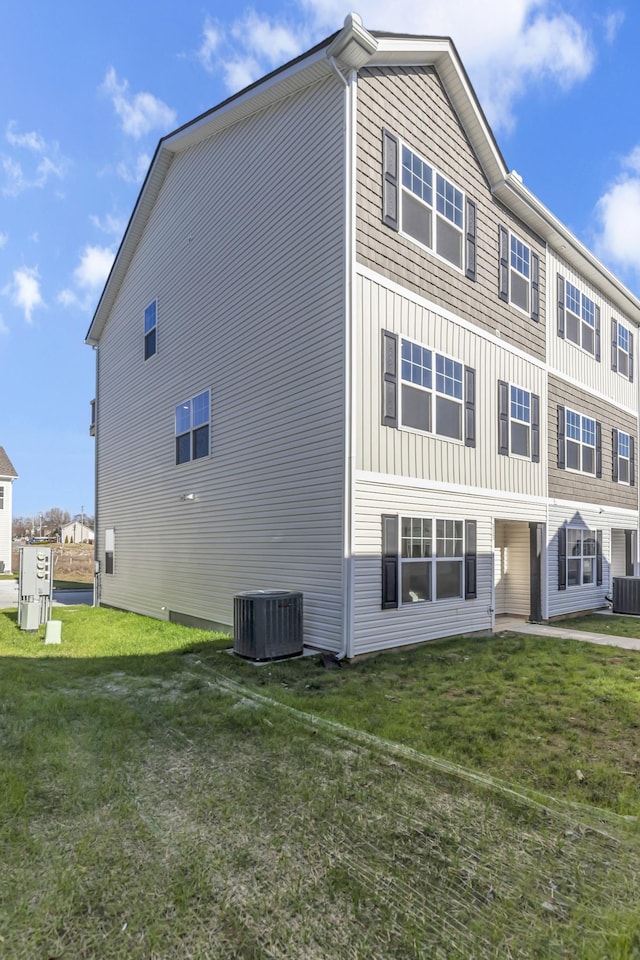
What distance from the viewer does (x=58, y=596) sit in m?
22.0

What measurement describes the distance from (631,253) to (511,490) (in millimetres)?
15729

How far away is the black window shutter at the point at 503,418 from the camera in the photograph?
1168cm

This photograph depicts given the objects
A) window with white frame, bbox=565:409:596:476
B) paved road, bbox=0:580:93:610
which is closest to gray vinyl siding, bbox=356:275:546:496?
window with white frame, bbox=565:409:596:476

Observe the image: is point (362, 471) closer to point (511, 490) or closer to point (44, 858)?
point (511, 490)

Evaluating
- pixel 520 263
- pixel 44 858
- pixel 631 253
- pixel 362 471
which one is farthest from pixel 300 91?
pixel 631 253

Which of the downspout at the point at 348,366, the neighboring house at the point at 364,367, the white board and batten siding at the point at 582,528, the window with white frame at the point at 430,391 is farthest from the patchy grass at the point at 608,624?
the downspout at the point at 348,366

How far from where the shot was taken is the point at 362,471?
8.52m

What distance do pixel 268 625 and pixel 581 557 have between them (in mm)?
9739

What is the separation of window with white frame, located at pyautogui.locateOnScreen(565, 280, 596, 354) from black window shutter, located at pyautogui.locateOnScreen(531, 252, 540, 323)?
5.46 ft

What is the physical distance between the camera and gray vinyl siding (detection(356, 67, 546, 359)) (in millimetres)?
8891

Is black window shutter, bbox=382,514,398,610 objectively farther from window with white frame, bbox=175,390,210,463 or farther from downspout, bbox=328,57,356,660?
window with white frame, bbox=175,390,210,463

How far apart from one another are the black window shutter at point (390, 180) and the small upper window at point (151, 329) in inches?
310

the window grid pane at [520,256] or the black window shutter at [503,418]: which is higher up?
the window grid pane at [520,256]

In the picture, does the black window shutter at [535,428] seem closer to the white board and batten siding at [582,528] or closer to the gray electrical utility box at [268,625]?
the white board and batten siding at [582,528]
